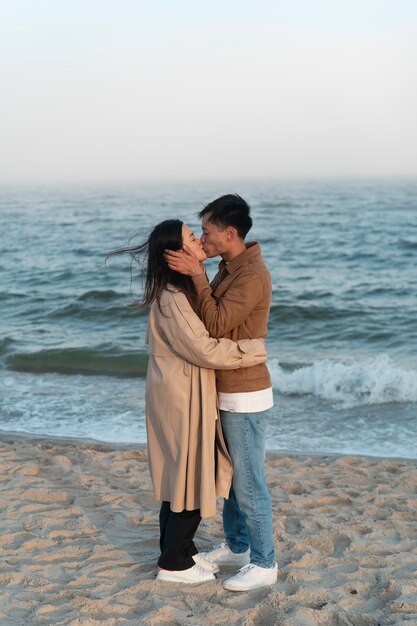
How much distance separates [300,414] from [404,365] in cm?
297

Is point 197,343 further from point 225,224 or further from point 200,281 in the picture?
point 225,224

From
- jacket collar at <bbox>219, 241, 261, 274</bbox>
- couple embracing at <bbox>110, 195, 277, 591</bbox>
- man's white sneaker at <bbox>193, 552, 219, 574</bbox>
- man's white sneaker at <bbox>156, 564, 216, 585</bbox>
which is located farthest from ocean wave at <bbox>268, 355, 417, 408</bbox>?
jacket collar at <bbox>219, 241, 261, 274</bbox>

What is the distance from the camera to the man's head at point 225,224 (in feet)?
11.6

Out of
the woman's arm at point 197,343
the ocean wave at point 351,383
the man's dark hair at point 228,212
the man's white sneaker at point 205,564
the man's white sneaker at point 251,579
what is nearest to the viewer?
the woman's arm at point 197,343

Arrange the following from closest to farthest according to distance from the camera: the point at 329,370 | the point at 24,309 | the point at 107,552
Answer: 1. the point at 107,552
2. the point at 329,370
3. the point at 24,309

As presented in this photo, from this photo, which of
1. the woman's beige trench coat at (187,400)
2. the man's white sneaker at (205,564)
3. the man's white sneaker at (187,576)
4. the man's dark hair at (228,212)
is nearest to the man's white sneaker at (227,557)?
the man's white sneaker at (205,564)

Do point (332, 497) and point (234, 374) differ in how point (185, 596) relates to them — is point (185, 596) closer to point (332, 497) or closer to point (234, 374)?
point (234, 374)

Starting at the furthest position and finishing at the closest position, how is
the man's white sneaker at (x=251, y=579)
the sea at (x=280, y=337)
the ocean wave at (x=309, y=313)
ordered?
1. the ocean wave at (x=309, y=313)
2. the sea at (x=280, y=337)
3. the man's white sneaker at (x=251, y=579)

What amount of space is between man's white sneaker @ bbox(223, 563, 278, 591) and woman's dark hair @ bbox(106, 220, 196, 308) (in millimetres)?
1327

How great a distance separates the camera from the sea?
812cm

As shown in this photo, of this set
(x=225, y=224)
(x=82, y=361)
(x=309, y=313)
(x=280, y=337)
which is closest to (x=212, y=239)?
(x=225, y=224)

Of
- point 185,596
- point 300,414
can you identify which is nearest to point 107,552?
point 185,596

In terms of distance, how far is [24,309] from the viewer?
15.8m

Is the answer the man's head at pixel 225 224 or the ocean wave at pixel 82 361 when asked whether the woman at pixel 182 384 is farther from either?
the ocean wave at pixel 82 361
